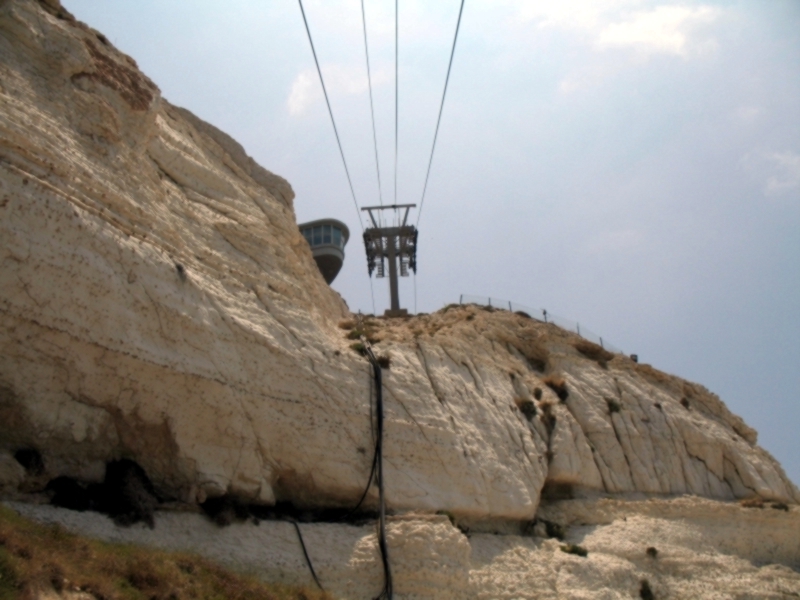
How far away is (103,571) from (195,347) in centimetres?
561

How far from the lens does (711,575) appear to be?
23.7 m

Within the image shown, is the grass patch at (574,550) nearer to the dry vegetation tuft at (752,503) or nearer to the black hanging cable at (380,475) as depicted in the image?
the black hanging cable at (380,475)

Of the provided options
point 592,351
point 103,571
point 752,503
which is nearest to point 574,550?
point 752,503

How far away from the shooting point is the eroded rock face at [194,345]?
1418 centimetres

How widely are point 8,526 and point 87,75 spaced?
11.1 metres

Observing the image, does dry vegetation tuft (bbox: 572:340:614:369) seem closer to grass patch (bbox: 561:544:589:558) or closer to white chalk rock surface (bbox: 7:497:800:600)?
white chalk rock surface (bbox: 7:497:800:600)

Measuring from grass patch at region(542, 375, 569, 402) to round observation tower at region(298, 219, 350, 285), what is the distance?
51.7 ft

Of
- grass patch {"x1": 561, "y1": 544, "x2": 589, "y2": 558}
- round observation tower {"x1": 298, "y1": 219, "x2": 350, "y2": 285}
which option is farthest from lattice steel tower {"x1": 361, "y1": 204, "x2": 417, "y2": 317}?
grass patch {"x1": 561, "y1": 544, "x2": 589, "y2": 558}

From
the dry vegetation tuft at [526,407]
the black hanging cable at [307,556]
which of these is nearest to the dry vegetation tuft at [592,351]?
the dry vegetation tuft at [526,407]

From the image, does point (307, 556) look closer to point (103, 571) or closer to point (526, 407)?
point (103, 571)

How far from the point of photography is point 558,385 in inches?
1141

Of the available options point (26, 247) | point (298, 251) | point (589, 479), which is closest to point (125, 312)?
point (26, 247)

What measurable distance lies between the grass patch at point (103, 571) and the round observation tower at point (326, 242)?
27299 millimetres

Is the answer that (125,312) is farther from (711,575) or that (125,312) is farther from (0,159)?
(711,575)
